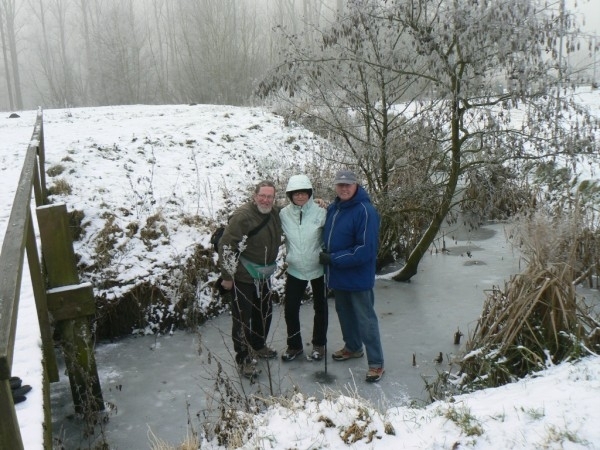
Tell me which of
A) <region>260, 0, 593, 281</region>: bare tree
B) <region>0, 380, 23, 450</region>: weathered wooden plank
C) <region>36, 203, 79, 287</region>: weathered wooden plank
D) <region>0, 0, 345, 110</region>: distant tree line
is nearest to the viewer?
<region>0, 380, 23, 450</region>: weathered wooden plank

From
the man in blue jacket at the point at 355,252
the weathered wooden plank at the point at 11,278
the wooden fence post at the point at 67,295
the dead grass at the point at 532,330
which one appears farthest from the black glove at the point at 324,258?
the weathered wooden plank at the point at 11,278

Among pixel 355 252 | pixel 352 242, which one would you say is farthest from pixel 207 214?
pixel 355 252

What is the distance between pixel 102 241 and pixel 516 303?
17.6 feet

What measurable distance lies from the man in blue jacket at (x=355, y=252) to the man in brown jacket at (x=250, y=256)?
55cm

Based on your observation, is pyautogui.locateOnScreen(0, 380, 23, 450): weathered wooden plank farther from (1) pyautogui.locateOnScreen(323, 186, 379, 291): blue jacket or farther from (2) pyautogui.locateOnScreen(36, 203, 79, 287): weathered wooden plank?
(1) pyautogui.locateOnScreen(323, 186, 379, 291): blue jacket

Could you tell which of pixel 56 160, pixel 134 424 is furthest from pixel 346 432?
pixel 56 160

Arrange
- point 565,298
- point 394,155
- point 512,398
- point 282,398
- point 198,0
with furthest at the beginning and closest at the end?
1. point 198,0
2. point 394,155
3. point 565,298
4. point 282,398
5. point 512,398

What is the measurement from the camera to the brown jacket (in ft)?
17.1

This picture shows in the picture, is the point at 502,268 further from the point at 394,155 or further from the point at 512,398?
the point at 512,398

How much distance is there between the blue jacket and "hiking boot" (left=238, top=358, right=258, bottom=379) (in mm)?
1130

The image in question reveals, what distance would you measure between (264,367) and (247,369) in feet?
1.05

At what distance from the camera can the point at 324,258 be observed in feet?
17.2

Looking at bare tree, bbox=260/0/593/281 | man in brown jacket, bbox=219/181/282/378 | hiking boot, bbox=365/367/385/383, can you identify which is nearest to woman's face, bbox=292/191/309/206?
man in brown jacket, bbox=219/181/282/378

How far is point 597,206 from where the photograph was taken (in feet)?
31.8
